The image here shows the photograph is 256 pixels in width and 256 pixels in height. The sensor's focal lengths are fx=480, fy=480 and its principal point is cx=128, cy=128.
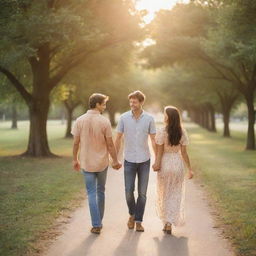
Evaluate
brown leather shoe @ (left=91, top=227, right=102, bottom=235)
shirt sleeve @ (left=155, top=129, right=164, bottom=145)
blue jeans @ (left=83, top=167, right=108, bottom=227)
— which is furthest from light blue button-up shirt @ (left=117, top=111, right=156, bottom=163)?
brown leather shoe @ (left=91, top=227, right=102, bottom=235)

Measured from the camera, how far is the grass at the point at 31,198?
21.8ft

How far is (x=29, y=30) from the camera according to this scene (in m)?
15.2

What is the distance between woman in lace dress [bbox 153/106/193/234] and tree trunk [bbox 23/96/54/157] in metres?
13.9

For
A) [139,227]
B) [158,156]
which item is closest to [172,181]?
[158,156]

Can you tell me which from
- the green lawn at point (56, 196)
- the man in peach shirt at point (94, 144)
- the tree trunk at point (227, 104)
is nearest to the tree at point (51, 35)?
the green lawn at point (56, 196)

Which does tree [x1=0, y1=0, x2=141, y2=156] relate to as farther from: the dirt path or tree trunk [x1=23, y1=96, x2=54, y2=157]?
the dirt path

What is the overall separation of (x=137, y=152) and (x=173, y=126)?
0.66 metres

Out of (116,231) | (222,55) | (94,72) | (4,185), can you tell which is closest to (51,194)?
(4,185)

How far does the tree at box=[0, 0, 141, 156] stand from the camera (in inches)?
602

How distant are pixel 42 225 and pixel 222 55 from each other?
48.7 ft

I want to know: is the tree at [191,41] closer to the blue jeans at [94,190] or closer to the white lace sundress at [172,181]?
the white lace sundress at [172,181]

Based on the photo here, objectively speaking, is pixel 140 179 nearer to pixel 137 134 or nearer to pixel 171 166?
pixel 171 166

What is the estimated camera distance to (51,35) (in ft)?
51.7

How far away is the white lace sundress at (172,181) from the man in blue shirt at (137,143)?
0.23m
